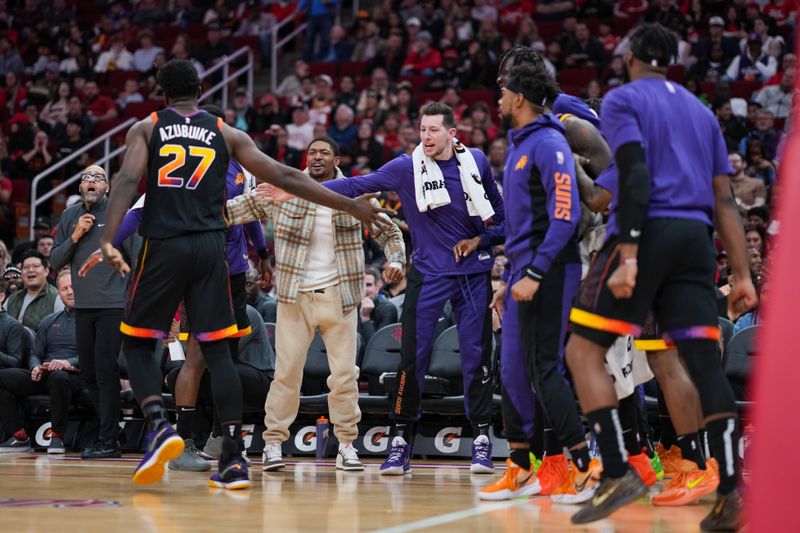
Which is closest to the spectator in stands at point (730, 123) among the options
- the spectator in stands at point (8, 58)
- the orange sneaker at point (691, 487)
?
the orange sneaker at point (691, 487)

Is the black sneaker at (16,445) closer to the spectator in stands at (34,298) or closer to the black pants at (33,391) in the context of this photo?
the black pants at (33,391)

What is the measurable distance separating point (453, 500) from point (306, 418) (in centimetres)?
372

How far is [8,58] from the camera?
20.8 m

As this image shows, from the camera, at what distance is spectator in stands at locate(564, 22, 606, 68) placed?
633 inches

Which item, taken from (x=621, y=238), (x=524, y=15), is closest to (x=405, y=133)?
(x=524, y=15)

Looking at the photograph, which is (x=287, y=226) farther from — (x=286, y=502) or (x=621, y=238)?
(x=621, y=238)

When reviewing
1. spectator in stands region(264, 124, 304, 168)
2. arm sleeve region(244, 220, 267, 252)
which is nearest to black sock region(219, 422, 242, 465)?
arm sleeve region(244, 220, 267, 252)

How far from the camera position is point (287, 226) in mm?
7754

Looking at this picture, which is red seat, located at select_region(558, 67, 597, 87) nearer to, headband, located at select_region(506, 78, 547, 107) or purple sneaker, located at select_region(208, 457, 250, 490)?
headband, located at select_region(506, 78, 547, 107)

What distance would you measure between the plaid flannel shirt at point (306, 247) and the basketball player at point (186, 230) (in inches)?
50.5

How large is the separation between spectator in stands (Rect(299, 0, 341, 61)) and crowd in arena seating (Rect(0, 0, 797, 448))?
2 centimetres

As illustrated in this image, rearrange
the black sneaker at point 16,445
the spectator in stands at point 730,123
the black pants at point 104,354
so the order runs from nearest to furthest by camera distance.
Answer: the black pants at point 104,354 → the black sneaker at point 16,445 → the spectator in stands at point 730,123

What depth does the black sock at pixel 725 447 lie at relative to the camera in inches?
190

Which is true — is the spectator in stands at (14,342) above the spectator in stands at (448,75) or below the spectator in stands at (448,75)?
below
